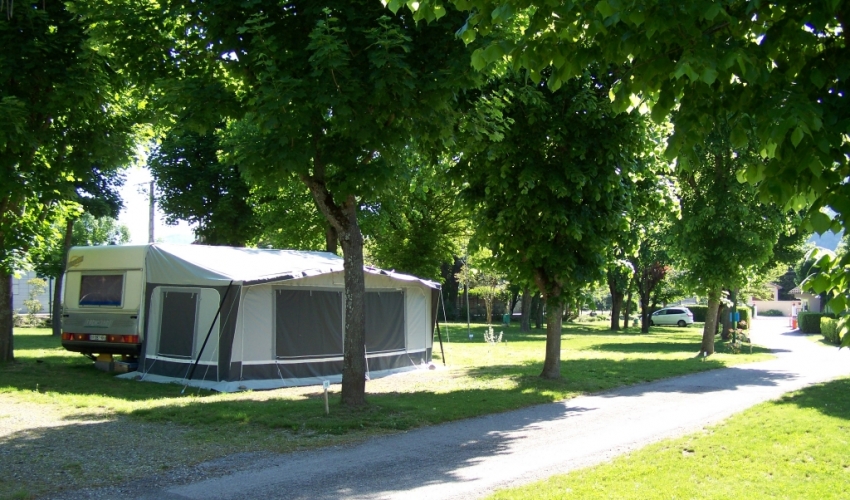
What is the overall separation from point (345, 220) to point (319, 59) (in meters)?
2.82

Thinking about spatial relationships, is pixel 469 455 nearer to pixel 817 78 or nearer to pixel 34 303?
pixel 817 78

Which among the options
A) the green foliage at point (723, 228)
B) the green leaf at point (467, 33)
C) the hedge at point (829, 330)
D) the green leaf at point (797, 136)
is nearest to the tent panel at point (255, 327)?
the green leaf at point (467, 33)

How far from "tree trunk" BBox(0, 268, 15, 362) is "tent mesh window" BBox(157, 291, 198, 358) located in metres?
3.74

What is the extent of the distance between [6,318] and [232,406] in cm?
750

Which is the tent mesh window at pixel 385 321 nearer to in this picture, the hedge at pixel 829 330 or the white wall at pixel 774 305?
the hedge at pixel 829 330

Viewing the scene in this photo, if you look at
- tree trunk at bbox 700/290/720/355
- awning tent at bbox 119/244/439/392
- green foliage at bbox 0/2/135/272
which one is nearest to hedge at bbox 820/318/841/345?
tree trunk at bbox 700/290/720/355

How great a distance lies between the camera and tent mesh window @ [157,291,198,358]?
1377cm

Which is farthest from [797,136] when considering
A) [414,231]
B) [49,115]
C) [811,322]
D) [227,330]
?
[811,322]

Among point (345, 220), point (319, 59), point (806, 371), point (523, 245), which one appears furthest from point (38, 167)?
point (806, 371)

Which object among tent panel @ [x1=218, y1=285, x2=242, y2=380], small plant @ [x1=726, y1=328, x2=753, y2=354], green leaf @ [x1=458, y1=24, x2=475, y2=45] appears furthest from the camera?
small plant @ [x1=726, y1=328, x2=753, y2=354]

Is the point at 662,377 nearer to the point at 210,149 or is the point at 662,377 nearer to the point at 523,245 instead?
the point at 523,245

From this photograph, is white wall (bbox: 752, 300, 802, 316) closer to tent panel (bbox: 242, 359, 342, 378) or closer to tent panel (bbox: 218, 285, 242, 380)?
tent panel (bbox: 242, 359, 342, 378)

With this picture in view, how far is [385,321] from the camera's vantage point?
16.4m

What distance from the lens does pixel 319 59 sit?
27.7 feet
